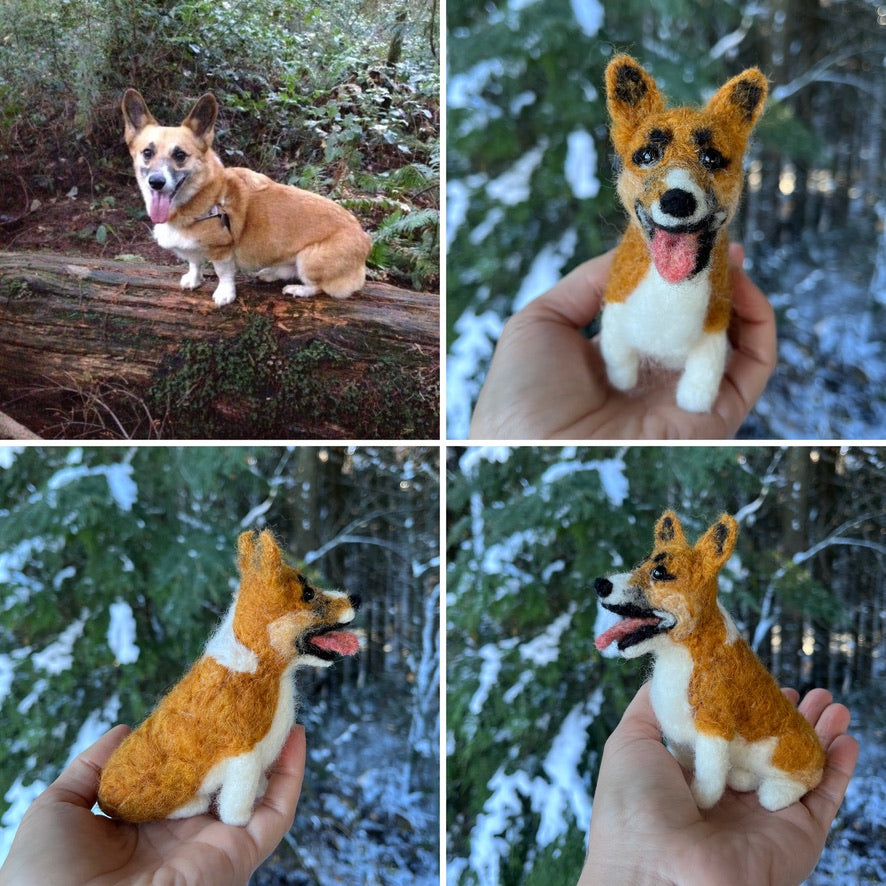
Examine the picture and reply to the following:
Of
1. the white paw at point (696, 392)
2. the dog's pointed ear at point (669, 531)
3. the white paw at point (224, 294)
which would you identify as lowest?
the dog's pointed ear at point (669, 531)

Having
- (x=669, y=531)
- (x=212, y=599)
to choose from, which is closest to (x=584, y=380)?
(x=669, y=531)

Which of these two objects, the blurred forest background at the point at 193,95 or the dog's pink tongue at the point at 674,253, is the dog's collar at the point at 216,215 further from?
the dog's pink tongue at the point at 674,253

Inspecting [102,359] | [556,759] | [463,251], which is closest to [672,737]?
[556,759]

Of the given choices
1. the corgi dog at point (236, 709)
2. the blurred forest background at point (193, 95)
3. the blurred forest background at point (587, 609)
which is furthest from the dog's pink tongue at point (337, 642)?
the blurred forest background at point (193, 95)

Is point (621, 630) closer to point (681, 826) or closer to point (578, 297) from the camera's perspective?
point (681, 826)

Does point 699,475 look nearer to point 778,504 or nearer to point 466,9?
point 778,504
